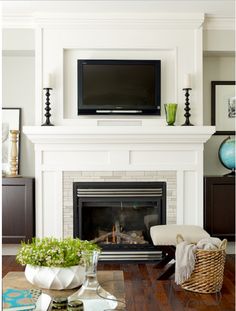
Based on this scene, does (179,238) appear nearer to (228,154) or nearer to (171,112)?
(171,112)

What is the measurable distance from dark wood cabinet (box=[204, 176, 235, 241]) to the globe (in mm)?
261

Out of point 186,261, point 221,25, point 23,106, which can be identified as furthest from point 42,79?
point 186,261

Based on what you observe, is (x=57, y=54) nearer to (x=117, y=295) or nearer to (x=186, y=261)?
(x=186, y=261)

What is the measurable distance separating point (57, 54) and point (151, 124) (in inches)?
47.6

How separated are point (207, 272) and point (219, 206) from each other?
1.30 meters

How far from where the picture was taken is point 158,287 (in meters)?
3.71

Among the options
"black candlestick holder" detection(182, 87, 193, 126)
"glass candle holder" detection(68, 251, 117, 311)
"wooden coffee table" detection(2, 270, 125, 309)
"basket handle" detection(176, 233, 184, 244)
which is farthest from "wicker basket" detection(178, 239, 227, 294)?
"glass candle holder" detection(68, 251, 117, 311)

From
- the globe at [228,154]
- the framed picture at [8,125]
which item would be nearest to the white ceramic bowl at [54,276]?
the framed picture at [8,125]

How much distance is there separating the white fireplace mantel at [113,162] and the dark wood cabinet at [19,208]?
73 millimetres

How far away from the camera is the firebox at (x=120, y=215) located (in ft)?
15.1

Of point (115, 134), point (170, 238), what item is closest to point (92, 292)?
point (170, 238)

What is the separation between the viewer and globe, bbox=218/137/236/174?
4.89 m

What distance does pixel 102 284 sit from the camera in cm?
224

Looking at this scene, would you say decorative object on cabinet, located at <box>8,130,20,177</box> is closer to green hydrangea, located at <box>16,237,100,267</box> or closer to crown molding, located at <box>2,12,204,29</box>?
crown molding, located at <box>2,12,204,29</box>
